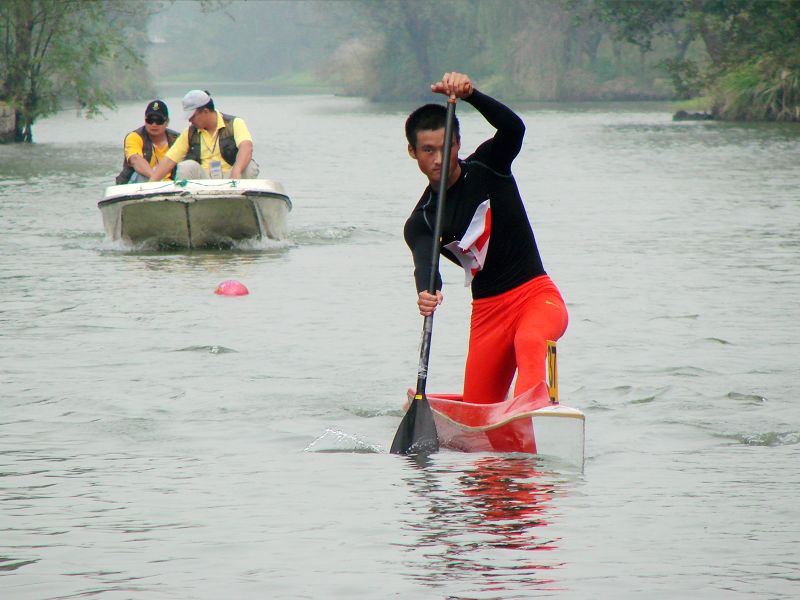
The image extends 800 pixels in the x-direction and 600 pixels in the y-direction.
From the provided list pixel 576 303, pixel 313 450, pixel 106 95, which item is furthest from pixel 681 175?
pixel 313 450

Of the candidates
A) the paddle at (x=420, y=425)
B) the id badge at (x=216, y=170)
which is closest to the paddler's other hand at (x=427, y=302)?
the paddle at (x=420, y=425)

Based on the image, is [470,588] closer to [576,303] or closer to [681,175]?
[576,303]

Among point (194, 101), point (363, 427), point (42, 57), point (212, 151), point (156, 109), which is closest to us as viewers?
point (363, 427)

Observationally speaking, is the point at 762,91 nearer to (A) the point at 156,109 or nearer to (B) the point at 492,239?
(A) the point at 156,109

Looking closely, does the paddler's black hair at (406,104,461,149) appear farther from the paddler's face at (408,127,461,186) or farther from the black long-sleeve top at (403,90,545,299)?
the black long-sleeve top at (403,90,545,299)

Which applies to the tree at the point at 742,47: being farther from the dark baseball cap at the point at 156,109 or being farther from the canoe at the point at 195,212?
the dark baseball cap at the point at 156,109

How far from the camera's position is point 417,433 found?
7199mm

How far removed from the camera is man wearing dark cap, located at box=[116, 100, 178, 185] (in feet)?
49.3

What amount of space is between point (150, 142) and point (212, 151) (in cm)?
72

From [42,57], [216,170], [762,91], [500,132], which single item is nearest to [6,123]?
[42,57]

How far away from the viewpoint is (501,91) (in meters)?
71.1

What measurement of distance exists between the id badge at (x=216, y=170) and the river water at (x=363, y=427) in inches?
33.4

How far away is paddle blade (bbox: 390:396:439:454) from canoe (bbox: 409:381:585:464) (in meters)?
0.07

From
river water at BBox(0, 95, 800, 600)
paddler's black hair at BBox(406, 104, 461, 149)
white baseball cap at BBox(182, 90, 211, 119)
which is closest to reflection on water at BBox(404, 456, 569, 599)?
river water at BBox(0, 95, 800, 600)
